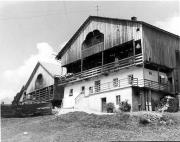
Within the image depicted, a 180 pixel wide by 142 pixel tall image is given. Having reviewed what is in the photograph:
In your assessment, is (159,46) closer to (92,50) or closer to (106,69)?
(106,69)

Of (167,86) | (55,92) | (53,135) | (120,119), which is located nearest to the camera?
(53,135)

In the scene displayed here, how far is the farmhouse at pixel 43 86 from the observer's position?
52188 millimetres

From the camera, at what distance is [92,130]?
22812mm

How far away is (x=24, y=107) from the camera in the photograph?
3825 centimetres

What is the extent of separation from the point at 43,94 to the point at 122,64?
2183 centimetres

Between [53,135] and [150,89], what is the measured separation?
52.3 ft

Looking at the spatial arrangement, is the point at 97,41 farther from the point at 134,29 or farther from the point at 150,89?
the point at 150,89

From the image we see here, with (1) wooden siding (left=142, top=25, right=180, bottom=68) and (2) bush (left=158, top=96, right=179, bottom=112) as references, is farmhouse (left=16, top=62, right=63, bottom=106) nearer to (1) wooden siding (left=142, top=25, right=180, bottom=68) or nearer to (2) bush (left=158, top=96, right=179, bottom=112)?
(1) wooden siding (left=142, top=25, right=180, bottom=68)

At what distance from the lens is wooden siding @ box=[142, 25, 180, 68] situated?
119ft

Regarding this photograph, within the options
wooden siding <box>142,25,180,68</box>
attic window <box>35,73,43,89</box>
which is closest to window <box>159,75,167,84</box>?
wooden siding <box>142,25,180,68</box>

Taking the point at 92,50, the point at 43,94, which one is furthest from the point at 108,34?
the point at 43,94

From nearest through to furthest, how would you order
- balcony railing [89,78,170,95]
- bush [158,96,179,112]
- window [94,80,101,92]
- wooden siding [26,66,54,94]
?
bush [158,96,179,112] < balcony railing [89,78,170,95] < window [94,80,101,92] < wooden siding [26,66,54,94]

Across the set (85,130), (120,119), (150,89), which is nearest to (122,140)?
(85,130)

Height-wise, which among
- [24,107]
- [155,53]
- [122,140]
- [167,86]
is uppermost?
[155,53]
